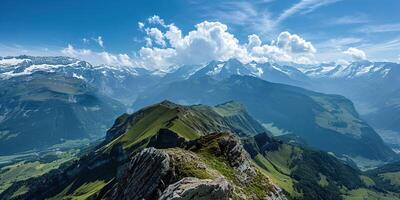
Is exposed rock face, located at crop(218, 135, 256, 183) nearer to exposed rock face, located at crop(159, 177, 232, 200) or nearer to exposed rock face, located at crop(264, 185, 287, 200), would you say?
exposed rock face, located at crop(264, 185, 287, 200)

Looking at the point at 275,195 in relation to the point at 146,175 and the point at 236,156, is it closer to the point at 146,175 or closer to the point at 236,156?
the point at 236,156

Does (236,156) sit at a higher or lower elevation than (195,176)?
lower

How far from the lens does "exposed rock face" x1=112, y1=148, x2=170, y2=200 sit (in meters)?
58.4

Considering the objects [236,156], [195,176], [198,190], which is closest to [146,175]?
[195,176]

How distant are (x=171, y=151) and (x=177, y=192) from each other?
18.5 metres

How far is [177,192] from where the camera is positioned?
47.3 meters

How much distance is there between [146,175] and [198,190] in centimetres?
1545

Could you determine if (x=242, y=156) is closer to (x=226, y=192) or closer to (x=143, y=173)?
(x=143, y=173)

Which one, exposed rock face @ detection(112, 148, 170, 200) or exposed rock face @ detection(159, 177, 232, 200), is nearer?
exposed rock face @ detection(159, 177, 232, 200)

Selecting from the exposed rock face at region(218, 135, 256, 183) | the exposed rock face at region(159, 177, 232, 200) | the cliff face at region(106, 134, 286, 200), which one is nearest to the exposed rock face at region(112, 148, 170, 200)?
the cliff face at region(106, 134, 286, 200)

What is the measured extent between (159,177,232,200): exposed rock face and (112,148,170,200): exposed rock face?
887 centimetres

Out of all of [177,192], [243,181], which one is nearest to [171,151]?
[243,181]

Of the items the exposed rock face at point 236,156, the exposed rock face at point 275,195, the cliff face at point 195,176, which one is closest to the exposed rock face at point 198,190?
the cliff face at point 195,176

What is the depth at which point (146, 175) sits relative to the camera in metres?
60.8
